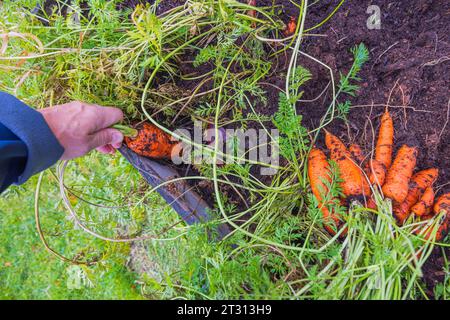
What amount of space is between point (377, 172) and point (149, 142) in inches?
27.8

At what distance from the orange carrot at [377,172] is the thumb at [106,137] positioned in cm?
76

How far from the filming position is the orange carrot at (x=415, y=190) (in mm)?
1203

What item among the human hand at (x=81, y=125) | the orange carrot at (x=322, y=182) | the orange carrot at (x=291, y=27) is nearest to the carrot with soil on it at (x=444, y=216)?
the orange carrot at (x=322, y=182)

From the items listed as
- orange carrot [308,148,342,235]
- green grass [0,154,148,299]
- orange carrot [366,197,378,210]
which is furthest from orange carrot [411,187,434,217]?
green grass [0,154,148,299]

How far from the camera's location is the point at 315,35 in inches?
53.9

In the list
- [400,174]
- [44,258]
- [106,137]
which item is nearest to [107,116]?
[106,137]

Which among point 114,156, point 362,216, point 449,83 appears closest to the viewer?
point 362,216

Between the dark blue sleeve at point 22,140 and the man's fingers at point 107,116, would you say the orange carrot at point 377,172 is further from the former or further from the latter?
the dark blue sleeve at point 22,140

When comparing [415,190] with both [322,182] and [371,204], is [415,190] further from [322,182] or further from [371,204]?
[322,182]

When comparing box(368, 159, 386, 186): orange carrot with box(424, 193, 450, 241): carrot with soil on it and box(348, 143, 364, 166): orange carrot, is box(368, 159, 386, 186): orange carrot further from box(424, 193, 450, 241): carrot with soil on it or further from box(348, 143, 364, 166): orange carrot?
box(424, 193, 450, 241): carrot with soil on it

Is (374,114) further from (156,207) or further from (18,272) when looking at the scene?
(18,272)

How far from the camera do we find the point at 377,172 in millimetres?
1227

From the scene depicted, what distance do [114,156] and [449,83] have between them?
1.20 meters
